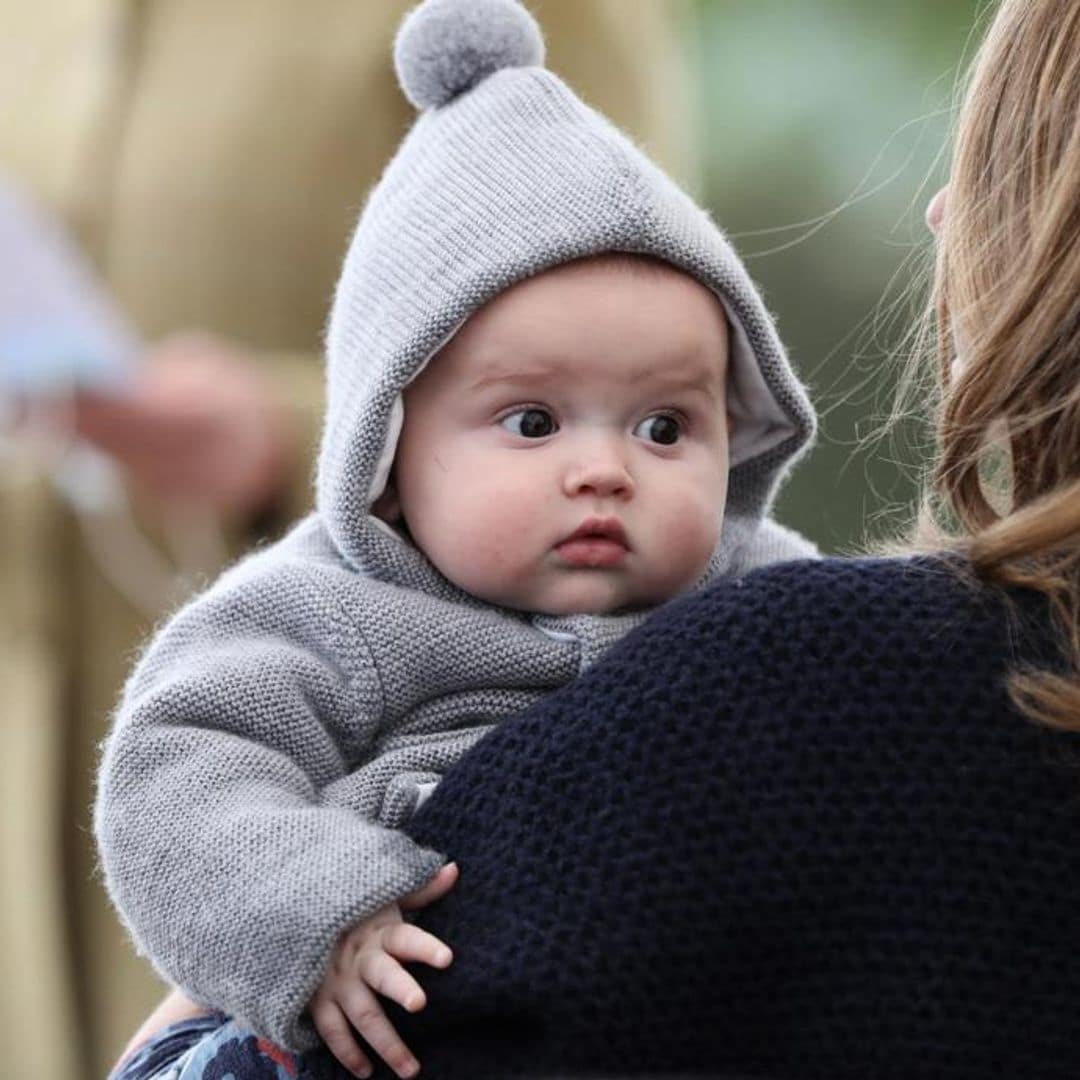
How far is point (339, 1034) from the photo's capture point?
0.99 metres

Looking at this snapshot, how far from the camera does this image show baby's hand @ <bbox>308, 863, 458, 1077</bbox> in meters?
0.98

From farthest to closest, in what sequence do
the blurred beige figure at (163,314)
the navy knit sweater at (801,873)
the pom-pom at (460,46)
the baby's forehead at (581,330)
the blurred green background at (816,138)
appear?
1. the blurred green background at (816,138)
2. the blurred beige figure at (163,314)
3. the pom-pom at (460,46)
4. the baby's forehead at (581,330)
5. the navy knit sweater at (801,873)

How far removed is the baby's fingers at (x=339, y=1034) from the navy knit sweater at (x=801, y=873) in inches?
1.5

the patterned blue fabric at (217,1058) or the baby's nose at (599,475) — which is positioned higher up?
the baby's nose at (599,475)

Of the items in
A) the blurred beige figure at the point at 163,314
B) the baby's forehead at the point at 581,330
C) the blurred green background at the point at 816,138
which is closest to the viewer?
the baby's forehead at the point at 581,330

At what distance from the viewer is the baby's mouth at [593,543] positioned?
3.73 feet

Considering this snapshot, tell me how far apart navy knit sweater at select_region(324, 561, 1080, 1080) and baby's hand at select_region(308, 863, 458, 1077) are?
17mm

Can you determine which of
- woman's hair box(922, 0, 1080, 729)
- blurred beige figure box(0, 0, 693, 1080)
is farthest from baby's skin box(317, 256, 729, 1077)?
blurred beige figure box(0, 0, 693, 1080)

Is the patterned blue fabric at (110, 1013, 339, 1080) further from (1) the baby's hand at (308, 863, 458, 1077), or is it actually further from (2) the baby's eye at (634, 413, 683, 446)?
(2) the baby's eye at (634, 413, 683, 446)

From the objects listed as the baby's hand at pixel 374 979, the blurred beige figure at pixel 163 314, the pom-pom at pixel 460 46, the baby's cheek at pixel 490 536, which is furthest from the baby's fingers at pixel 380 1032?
the blurred beige figure at pixel 163 314

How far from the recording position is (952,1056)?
922mm

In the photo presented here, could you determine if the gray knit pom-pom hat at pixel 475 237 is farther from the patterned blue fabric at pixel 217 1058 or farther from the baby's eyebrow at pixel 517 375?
the patterned blue fabric at pixel 217 1058

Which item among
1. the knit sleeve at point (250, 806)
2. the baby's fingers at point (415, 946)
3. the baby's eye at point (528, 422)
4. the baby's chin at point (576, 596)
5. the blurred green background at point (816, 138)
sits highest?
the baby's eye at point (528, 422)

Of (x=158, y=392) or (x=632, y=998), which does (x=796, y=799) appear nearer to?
(x=632, y=998)
